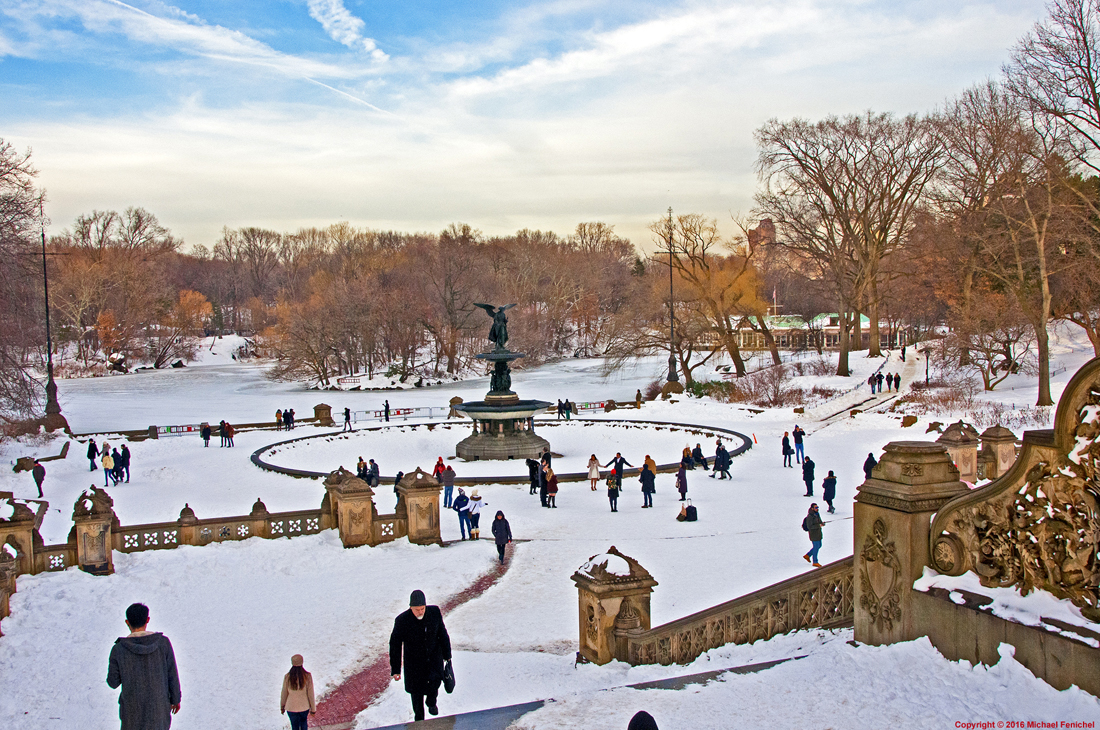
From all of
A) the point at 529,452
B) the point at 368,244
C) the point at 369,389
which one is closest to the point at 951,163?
the point at 529,452

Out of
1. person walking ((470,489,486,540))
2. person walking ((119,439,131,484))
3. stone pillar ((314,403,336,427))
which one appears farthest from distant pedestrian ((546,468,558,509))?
stone pillar ((314,403,336,427))

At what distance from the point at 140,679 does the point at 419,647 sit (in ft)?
6.11

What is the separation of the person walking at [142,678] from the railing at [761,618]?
4346 millimetres

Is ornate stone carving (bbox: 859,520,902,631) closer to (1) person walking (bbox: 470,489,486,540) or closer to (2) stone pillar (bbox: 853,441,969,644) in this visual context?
(2) stone pillar (bbox: 853,441,969,644)

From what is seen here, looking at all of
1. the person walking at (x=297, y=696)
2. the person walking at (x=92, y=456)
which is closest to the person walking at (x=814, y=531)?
the person walking at (x=297, y=696)

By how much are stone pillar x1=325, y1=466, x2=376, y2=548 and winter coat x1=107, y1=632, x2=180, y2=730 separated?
9.76 metres

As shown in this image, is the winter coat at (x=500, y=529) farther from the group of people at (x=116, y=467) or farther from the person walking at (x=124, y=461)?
the person walking at (x=124, y=461)

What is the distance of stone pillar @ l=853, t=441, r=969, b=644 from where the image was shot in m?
6.24

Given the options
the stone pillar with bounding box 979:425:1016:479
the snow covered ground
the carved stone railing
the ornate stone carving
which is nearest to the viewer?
the carved stone railing

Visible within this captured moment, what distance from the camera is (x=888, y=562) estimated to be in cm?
643

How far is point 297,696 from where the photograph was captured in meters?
6.51

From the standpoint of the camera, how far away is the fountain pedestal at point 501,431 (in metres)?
26.7

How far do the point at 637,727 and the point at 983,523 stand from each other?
361 centimetres

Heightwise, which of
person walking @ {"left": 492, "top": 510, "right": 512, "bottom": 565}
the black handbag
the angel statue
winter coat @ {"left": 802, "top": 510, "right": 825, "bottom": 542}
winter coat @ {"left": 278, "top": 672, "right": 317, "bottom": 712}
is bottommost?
person walking @ {"left": 492, "top": 510, "right": 512, "bottom": 565}
